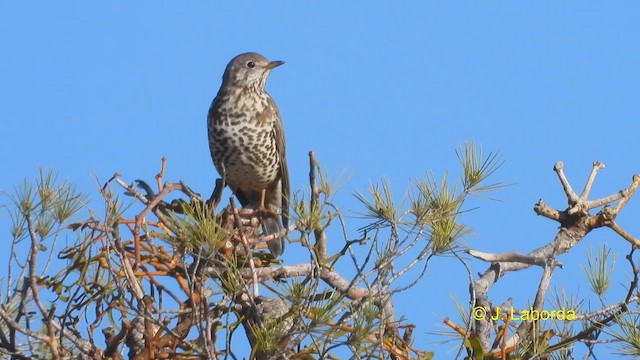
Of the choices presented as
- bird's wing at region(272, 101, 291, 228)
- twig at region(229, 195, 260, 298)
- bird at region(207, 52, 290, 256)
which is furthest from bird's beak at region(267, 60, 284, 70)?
twig at region(229, 195, 260, 298)

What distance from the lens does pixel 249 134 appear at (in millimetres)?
5992

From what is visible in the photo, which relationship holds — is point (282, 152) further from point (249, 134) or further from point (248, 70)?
point (248, 70)

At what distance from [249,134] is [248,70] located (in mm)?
544

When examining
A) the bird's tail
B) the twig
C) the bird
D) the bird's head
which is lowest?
the twig

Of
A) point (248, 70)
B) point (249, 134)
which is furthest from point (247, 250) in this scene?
point (248, 70)

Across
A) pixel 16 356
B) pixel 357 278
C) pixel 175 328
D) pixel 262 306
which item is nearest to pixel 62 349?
pixel 16 356

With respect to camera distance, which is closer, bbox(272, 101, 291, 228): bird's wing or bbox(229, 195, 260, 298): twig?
bbox(229, 195, 260, 298): twig

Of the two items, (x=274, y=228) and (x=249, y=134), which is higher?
(x=249, y=134)

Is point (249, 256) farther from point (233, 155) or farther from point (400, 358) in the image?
point (233, 155)

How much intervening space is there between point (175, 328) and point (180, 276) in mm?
255

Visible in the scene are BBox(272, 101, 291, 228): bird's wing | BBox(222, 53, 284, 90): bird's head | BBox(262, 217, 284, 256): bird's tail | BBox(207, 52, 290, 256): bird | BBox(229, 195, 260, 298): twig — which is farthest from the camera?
BBox(222, 53, 284, 90): bird's head

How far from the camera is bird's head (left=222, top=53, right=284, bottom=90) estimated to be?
6.29 metres

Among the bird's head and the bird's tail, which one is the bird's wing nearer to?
the bird's head

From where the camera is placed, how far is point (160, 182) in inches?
153
